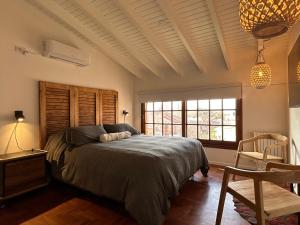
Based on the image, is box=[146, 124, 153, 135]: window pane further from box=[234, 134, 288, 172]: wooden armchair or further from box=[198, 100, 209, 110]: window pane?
box=[234, 134, 288, 172]: wooden armchair

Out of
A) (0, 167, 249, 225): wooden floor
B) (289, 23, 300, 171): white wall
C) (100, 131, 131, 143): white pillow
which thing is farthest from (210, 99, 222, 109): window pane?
(100, 131, 131, 143): white pillow

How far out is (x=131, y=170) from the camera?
2053mm

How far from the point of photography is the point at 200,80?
4254 mm

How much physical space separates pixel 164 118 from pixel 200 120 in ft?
3.07

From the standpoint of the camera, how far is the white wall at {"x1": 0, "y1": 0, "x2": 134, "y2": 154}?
2689 millimetres

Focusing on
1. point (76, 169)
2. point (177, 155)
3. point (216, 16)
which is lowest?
point (76, 169)

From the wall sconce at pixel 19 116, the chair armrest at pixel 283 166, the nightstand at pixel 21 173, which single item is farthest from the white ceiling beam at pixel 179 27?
Result: the nightstand at pixel 21 173

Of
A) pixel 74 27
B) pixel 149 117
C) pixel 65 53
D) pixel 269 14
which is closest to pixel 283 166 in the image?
pixel 269 14

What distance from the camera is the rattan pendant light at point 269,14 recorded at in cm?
82

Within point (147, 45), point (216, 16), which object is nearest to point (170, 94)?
point (147, 45)

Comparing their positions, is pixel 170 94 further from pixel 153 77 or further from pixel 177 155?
pixel 177 155

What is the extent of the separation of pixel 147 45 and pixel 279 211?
→ 3.34 metres

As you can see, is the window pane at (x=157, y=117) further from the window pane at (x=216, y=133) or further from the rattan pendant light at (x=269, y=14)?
the rattan pendant light at (x=269, y=14)

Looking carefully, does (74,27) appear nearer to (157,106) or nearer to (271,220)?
(157,106)
